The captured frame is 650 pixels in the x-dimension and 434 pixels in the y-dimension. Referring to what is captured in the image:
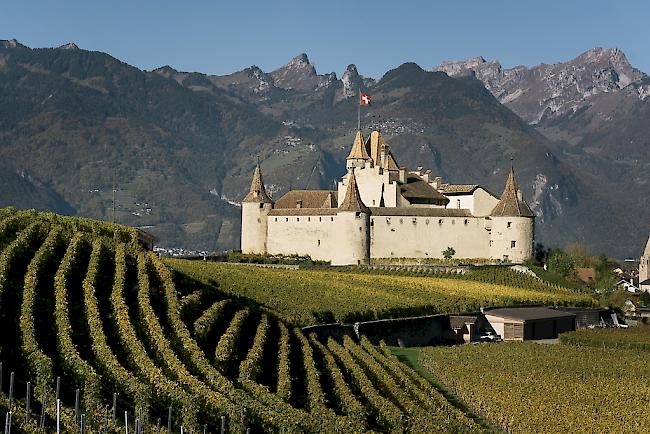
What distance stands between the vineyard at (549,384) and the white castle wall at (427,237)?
Result: 2864cm

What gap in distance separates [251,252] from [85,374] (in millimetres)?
62791

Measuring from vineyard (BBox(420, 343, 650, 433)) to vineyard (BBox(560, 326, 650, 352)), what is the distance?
172cm

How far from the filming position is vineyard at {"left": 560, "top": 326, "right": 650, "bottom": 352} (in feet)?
197

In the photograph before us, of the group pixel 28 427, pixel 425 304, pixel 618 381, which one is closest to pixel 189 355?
pixel 28 427

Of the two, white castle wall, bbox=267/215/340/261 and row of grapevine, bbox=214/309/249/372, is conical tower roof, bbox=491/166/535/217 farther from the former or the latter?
row of grapevine, bbox=214/309/249/372

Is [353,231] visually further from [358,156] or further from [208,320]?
[208,320]

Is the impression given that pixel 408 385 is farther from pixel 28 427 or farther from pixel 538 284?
pixel 538 284

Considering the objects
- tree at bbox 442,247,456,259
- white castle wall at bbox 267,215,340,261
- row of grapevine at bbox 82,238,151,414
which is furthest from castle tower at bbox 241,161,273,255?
row of grapevine at bbox 82,238,151,414

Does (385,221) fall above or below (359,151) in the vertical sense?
below

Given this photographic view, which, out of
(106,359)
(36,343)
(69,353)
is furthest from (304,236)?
(69,353)

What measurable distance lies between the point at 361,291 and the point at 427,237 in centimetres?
2268

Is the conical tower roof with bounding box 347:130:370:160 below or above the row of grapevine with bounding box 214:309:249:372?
above

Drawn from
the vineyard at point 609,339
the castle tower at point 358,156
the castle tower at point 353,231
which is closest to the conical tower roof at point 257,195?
the castle tower at point 358,156

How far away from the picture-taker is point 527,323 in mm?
65938
